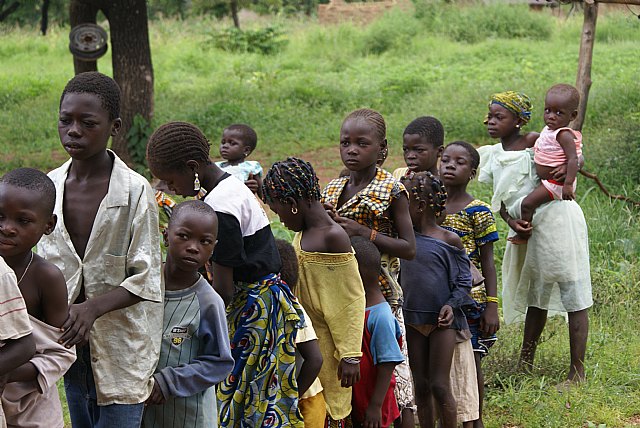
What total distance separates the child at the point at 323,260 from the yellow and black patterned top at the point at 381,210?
0.33 metres

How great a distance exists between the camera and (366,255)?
351 centimetres

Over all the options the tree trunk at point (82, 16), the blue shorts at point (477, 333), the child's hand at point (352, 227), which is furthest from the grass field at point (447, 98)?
the child's hand at point (352, 227)

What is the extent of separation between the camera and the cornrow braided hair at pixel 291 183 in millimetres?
3287

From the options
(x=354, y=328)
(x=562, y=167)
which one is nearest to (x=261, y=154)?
(x=562, y=167)

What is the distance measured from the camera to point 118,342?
9.02 ft

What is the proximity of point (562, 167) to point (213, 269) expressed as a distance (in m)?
2.41

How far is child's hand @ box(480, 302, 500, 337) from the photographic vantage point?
13.9ft

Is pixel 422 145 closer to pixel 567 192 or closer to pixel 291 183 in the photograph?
pixel 567 192

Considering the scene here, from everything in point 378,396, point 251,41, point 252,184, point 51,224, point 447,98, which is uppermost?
point 51,224

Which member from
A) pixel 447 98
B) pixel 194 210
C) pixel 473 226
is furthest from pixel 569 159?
pixel 447 98

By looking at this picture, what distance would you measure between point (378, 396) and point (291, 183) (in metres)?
0.93

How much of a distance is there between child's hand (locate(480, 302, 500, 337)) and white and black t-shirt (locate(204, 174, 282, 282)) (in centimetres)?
143

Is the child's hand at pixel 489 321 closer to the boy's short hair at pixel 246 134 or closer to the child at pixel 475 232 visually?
the child at pixel 475 232

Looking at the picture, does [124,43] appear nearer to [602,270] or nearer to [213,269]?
[602,270]
